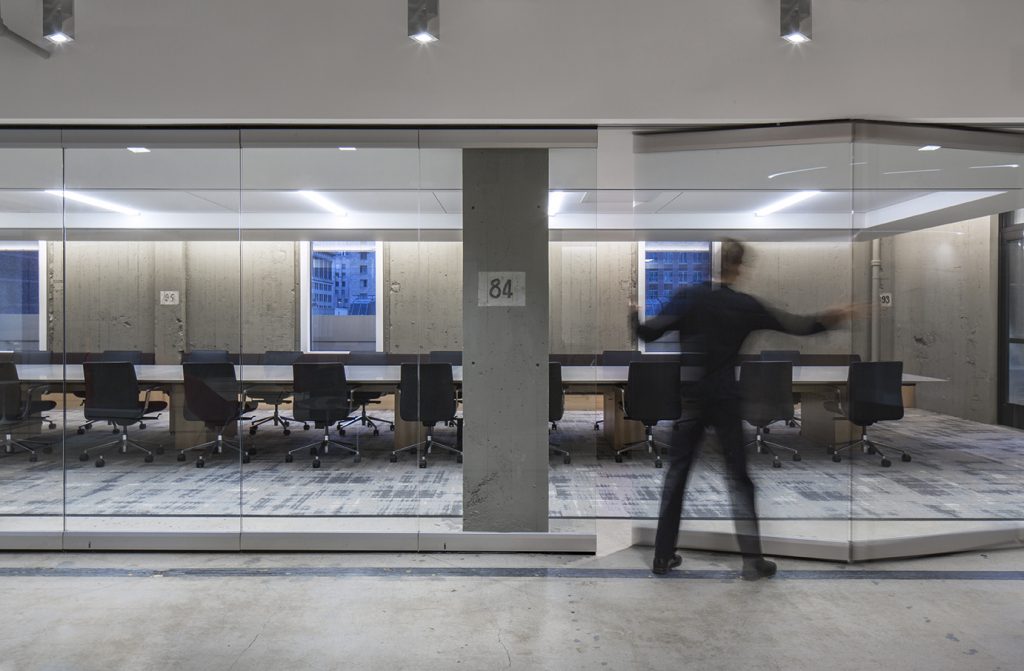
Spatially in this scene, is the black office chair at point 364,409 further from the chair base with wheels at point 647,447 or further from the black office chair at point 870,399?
the black office chair at point 870,399

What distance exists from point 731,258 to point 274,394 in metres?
3.30

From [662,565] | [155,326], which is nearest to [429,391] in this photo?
[662,565]

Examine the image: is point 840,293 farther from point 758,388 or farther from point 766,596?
point 766,596

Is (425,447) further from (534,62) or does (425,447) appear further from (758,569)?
(534,62)

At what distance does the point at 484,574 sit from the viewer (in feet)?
11.0

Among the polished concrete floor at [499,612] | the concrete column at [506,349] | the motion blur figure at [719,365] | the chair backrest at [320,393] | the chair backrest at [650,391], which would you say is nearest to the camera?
the polished concrete floor at [499,612]

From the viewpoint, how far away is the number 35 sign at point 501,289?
3.68 m

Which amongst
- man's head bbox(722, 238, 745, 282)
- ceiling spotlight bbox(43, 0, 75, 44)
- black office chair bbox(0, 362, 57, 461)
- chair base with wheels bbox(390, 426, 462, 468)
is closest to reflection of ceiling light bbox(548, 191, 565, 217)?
man's head bbox(722, 238, 745, 282)

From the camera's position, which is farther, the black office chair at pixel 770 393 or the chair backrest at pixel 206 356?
the black office chair at pixel 770 393

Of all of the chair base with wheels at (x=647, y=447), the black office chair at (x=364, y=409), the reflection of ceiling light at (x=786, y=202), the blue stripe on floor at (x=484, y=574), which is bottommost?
the blue stripe on floor at (x=484, y=574)

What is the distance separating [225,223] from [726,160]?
3397 mm

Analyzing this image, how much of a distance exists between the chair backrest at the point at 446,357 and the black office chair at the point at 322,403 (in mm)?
710

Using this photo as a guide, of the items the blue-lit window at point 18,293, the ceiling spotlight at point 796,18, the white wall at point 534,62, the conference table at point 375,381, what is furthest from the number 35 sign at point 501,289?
the blue-lit window at point 18,293

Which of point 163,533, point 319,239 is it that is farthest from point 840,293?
point 163,533
